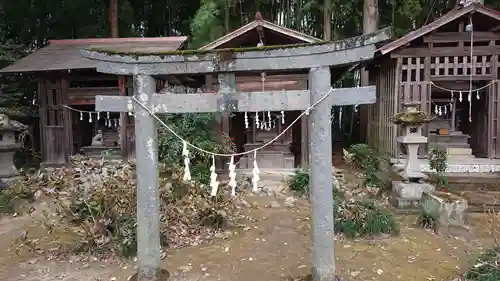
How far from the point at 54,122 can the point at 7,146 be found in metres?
3.24

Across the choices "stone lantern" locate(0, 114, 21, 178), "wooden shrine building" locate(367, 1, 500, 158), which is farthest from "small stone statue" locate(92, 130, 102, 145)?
"wooden shrine building" locate(367, 1, 500, 158)

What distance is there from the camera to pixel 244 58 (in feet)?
16.0

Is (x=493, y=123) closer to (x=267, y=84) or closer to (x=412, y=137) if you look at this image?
(x=412, y=137)

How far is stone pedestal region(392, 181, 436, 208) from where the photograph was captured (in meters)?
8.89

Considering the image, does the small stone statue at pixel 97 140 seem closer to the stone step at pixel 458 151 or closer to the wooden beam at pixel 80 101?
the wooden beam at pixel 80 101

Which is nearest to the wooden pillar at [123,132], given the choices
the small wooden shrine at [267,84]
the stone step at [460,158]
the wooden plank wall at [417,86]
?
the small wooden shrine at [267,84]

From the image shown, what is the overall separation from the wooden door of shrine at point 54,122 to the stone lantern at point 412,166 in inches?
449

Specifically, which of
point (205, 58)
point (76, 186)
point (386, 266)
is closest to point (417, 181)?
point (386, 266)

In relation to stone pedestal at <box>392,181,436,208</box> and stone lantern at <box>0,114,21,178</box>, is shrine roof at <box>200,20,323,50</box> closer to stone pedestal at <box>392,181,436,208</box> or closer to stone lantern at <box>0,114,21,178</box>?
stone pedestal at <box>392,181,436,208</box>

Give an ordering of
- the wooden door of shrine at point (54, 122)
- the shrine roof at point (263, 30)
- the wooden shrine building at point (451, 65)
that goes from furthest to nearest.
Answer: the wooden door of shrine at point (54, 122) → the shrine roof at point (263, 30) → the wooden shrine building at point (451, 65)

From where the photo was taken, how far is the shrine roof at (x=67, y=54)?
12.8 m

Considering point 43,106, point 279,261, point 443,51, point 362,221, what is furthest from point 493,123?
point 43,106

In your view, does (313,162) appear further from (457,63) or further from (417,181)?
(457,63)

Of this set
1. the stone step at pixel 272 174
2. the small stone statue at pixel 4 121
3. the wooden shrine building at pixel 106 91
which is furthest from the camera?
the wooden shrine building at pixel 106 91
